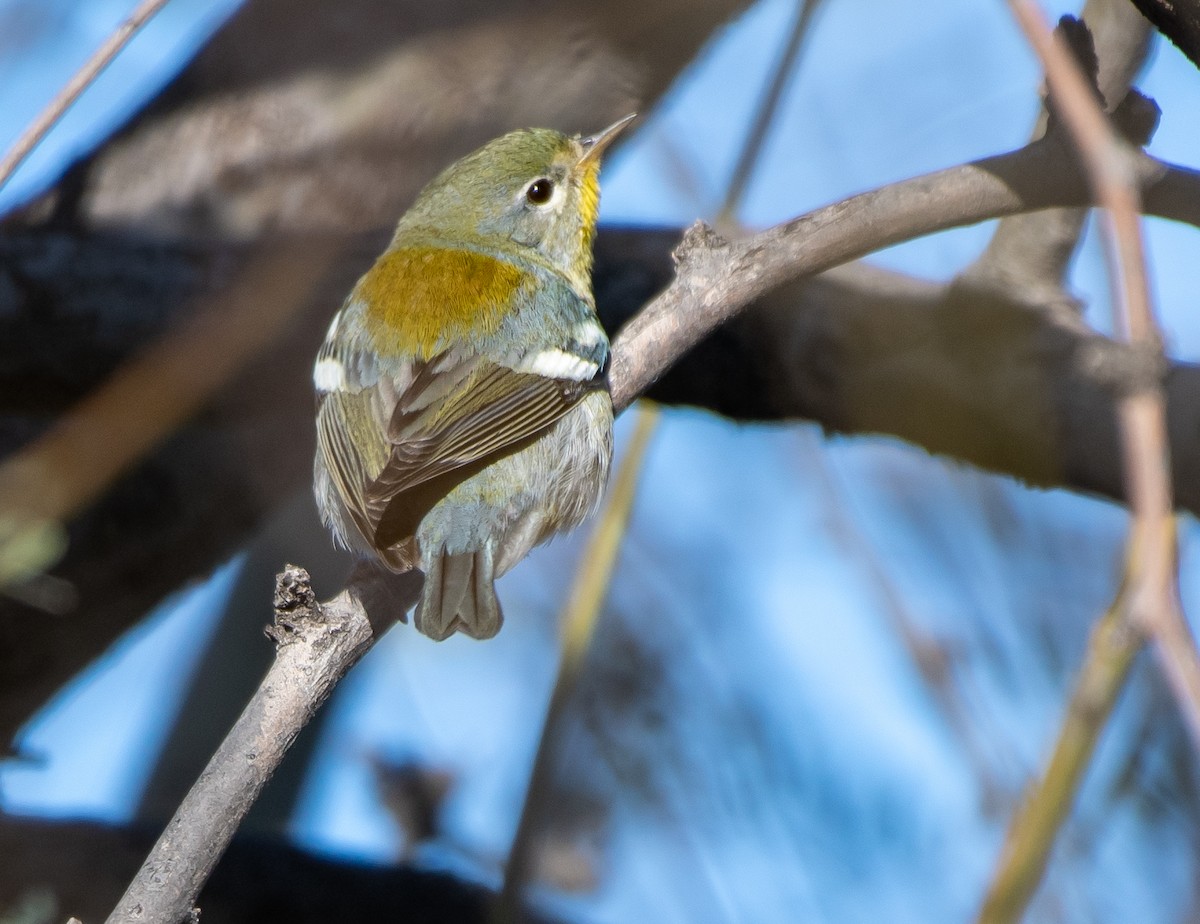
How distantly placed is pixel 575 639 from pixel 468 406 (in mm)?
726

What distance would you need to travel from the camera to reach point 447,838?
4102 mm

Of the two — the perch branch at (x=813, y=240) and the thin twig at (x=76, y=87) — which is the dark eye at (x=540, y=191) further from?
the thin twig at (x=76, y=87)

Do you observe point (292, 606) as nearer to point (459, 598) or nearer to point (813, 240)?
point (459, 598)

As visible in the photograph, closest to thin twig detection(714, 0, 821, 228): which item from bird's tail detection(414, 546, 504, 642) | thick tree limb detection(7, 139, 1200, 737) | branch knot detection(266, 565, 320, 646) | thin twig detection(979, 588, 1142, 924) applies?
thick tree limb detection(7, 139, 1200, 737)

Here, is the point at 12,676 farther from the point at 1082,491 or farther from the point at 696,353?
the point at 1082,491

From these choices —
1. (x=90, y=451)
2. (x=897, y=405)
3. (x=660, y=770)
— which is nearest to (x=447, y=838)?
(x=660, y=770)

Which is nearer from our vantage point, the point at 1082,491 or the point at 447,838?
the point at 1082,491

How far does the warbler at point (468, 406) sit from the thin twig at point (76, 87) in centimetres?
99

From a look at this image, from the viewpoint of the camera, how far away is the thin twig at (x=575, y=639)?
9.70 ft

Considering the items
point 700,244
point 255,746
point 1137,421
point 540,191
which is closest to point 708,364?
point 540,191

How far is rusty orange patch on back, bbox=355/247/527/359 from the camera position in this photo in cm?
332

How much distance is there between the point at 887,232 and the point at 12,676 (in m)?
3.65

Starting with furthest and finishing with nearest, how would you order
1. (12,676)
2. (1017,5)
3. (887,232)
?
(12,676) < (887,232) < (1017,5)

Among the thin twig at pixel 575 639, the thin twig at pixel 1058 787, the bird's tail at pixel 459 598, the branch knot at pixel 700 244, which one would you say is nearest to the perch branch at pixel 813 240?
the branch knot at pixel 700 244
